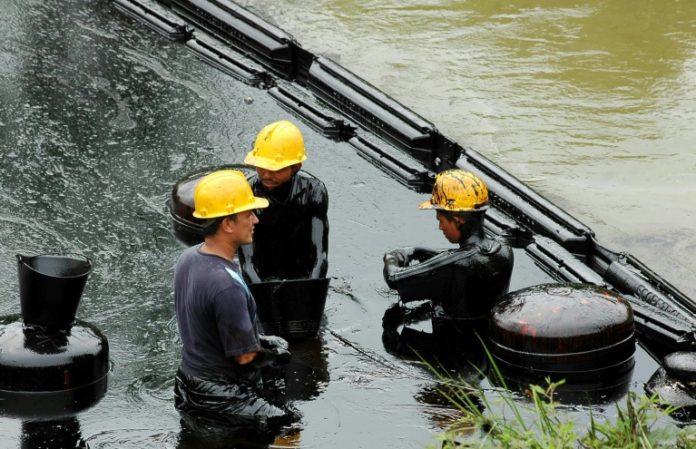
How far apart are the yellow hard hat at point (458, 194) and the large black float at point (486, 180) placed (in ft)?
1.88

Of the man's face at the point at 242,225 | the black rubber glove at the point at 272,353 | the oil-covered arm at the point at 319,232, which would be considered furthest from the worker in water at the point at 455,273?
the man's face at the point at 242,225

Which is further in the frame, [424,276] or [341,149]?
[341,149]

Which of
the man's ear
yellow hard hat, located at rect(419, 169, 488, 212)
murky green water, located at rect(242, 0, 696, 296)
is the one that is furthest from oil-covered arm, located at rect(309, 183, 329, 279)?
murky green water, located at rect(242, 0, 696, 296)

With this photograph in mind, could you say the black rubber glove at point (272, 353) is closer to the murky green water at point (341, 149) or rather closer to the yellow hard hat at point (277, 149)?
the murky green water at point (341, 149)

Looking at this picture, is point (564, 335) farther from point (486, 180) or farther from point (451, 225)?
point (486, 180)

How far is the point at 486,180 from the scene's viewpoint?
9039 millimetres

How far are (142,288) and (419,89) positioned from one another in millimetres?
5241

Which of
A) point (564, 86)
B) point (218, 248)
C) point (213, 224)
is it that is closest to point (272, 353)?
point (218, 248)

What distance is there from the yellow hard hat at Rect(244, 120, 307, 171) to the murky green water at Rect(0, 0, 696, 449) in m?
1.12

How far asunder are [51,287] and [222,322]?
3.65 ft

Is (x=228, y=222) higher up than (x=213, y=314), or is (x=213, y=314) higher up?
(x=228, y=222)

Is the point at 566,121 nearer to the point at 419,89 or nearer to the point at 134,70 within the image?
the point at 419,89

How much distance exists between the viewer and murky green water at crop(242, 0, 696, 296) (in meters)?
9.76

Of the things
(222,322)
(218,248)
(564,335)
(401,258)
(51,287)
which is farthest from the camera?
(401,258)
